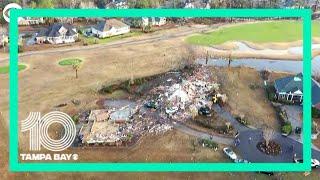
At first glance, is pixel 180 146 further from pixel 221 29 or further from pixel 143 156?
pixel 221 29

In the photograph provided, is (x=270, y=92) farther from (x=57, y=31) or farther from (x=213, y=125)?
(x=57, y=31)

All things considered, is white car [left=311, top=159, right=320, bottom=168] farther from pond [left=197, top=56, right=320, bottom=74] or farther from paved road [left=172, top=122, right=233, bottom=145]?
pond [left=197, top=56, right=320, bottom=74]

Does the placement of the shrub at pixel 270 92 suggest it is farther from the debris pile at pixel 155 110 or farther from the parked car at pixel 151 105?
the parked car at pixel 151 105

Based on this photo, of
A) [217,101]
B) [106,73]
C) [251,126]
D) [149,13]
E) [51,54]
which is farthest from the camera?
[51,54]

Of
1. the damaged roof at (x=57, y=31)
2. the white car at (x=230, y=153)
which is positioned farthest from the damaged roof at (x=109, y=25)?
the white car at (x=230, y=153)

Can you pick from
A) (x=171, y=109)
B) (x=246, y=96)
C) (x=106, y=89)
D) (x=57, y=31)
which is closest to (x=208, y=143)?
(x=171, y=109)

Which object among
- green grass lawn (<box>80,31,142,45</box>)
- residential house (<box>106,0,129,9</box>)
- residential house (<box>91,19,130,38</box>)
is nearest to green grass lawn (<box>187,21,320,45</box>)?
green grass lawn (<box>80,31,142,45</box>)

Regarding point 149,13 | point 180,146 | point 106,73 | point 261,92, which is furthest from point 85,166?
point 261,92
